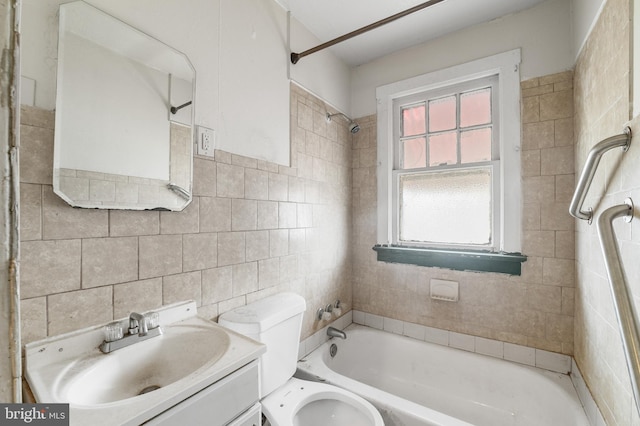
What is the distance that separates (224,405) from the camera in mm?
910

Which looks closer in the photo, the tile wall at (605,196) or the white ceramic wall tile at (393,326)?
the tile wall at (605,196)

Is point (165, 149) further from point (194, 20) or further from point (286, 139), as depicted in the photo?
point (286, 139)

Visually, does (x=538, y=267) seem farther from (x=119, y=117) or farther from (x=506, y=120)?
(x=119, y=117)

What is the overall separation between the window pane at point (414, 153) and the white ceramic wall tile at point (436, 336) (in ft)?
4.04

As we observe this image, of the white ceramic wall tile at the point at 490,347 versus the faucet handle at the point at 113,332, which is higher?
the faucet handle at the point at 113,332

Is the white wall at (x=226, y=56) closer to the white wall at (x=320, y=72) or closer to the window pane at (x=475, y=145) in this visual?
the white wall at (x=320, y=72)

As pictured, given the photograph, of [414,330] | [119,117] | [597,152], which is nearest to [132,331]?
[119,117]

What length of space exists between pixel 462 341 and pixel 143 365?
6.31 ft

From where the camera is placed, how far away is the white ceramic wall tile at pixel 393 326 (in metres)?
2.21

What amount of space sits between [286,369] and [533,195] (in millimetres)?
1778

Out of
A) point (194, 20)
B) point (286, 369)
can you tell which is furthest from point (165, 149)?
point (286, 369)

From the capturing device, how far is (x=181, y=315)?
122 centimetres

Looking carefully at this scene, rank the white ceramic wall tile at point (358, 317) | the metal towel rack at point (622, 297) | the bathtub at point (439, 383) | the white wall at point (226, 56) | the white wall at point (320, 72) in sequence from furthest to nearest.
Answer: the white ceramic wall tile at point (358, 317)
the white wall at point (320, 72)
the bathtub at point (439, 383)
the white wall at point (226, 56)
the metal towel rack at point (622, 297)

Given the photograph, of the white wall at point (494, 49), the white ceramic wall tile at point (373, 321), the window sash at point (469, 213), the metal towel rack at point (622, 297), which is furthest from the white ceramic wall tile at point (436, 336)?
the white wall at point (494, 49)
